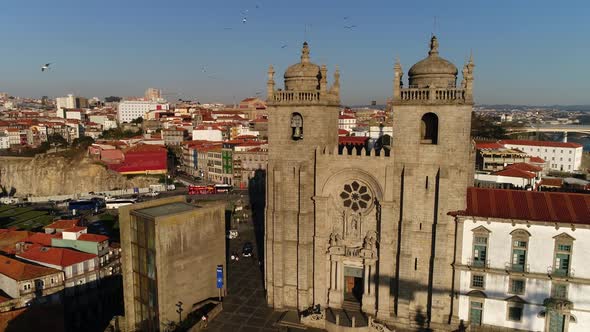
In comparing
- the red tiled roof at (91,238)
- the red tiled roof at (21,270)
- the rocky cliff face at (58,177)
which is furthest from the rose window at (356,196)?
the rocky cliff face at (58,177)

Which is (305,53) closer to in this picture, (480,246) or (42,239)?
(480,246)

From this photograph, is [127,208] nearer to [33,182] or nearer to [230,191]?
[230,191]

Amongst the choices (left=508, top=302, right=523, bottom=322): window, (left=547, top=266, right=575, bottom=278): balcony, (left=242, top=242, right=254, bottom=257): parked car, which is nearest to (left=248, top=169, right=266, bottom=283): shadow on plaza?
(left=242, top=242, right=254, bottom=257): parked car

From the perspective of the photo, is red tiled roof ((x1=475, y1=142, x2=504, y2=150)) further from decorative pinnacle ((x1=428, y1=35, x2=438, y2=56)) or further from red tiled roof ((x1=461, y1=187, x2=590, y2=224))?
decorative pinnacle ((x1=428, y1=35, x2=438, y2=56))

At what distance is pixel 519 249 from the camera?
98.7 ft

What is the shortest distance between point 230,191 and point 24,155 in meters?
80.2

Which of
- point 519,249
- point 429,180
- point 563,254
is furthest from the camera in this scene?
point 429,180

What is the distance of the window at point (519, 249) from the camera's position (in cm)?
2984

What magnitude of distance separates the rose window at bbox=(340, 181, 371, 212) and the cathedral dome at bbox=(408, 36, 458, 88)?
859cm

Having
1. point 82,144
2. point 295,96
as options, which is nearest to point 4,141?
point 82,144

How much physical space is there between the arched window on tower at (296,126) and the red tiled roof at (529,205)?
44.2 ft

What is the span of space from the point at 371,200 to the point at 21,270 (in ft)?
108

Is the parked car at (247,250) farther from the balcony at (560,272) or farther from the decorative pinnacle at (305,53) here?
the balcony at (560,272)

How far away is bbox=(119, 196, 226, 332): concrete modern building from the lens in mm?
32125
